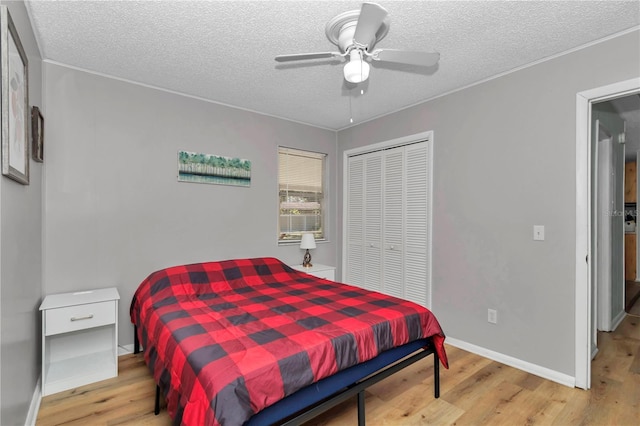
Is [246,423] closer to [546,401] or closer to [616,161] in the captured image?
[546,401]

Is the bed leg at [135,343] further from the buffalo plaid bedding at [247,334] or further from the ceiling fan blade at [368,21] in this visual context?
the ceiling fan blade at [368,21]

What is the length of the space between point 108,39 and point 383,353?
2.81 metres

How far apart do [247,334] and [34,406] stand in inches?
60.1

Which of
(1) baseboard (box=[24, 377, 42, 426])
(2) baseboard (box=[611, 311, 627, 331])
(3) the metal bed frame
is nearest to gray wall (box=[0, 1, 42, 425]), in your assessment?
(1) baseboard (box=[24, 377, 42, 426])

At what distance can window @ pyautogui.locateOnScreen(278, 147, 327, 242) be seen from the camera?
13.2 feet

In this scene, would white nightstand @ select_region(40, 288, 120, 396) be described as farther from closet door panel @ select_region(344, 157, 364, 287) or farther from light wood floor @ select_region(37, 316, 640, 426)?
closet door panel @ select_region(344, 157, 364, 287)

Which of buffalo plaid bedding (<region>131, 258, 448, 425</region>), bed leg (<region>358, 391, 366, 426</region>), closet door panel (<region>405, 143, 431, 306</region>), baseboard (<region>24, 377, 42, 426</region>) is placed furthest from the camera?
closet door panel (<region>405, 143, 431, 306</region>)

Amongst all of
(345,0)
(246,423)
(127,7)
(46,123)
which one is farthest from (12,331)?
(345,0)

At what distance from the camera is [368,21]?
1.52m

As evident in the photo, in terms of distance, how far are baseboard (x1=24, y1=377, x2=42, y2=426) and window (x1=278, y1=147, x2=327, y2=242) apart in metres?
2.43

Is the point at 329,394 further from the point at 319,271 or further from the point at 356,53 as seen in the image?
the point at 319,271

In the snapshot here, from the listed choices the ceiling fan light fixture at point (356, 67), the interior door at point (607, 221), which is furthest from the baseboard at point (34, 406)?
the interior door at point (607, 221)

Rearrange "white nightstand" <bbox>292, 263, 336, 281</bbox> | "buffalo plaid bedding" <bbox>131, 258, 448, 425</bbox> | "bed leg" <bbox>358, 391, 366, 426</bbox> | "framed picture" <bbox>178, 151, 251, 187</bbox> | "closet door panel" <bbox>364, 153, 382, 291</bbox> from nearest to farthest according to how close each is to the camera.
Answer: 1. "buffalo plaid bedding" <bbox>131, 258, 448, 425</bbox>
2. "bed leg" <bbox>358, 391, 366, 426</bbox>
3. "framed picture" <bbox>178, 151, 251, 187</bbox>
4. "white nightstand" <bbox>292, 263, 336, 281</bbox>
5. "closet door panel" <bbox>364, 153, 382, 291</bbox>

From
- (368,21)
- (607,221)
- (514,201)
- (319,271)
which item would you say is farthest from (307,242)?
(607,221)
